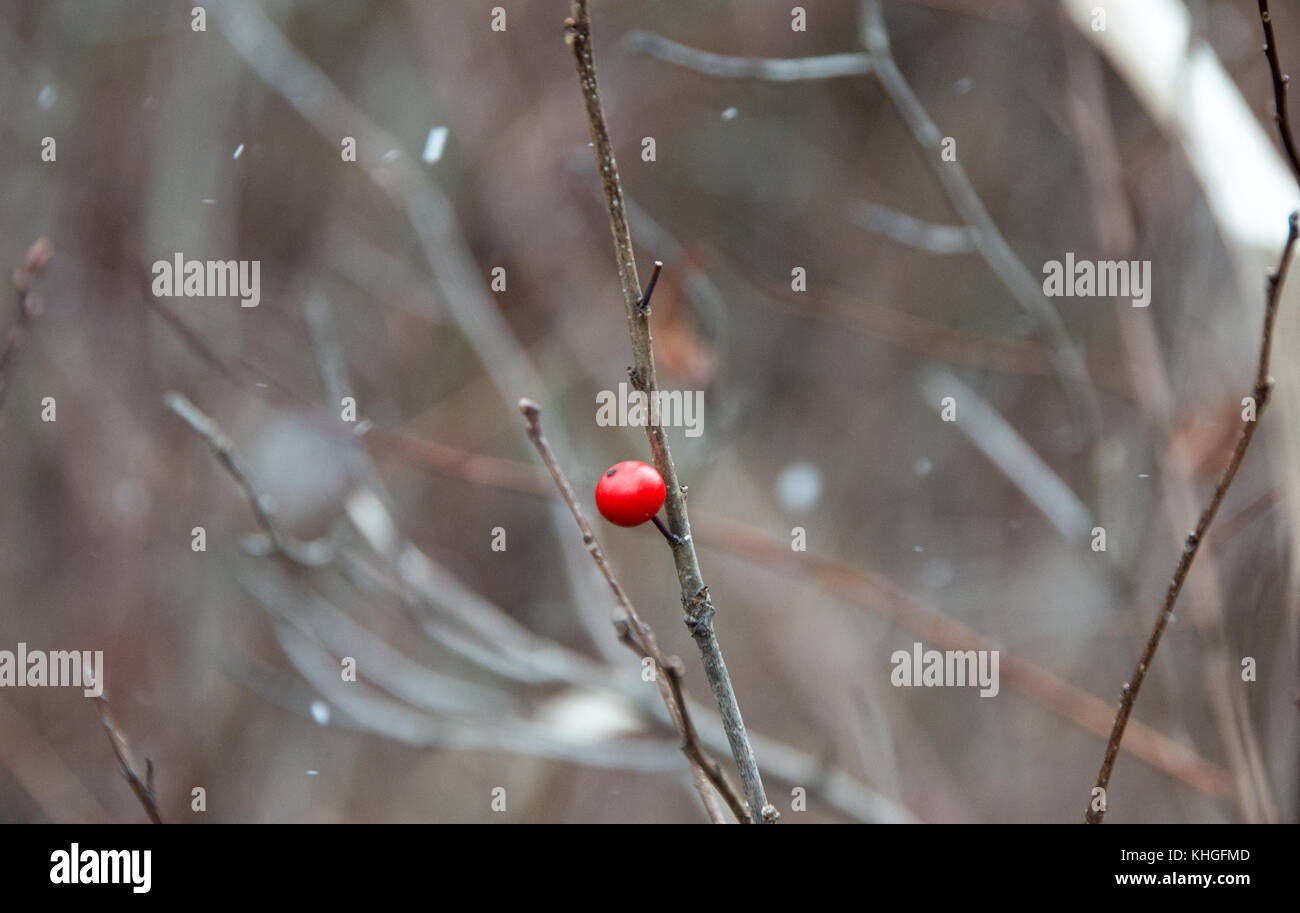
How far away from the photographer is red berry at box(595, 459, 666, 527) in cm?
86

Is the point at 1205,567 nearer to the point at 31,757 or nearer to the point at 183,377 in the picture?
the point at 183,377

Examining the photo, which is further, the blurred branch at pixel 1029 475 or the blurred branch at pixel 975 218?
the blurred branch at pixel 1029 475

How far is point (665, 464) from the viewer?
2.52ft

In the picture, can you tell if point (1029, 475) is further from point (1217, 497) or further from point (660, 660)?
point (660, 660)

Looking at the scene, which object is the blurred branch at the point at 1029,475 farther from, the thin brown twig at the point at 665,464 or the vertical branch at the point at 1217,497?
the thin brown twig at the point at 665,464

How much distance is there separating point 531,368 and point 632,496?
2.50 meters

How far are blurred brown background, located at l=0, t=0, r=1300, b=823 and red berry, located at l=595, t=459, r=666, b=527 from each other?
245 centimetres

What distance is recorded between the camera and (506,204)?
4246mm

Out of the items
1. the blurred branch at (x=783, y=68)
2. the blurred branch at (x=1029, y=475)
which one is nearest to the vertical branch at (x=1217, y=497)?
the blurred branch at (x=783, y=68)

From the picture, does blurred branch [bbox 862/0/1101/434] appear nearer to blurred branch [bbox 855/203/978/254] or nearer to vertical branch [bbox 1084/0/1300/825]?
blurred branch [bbox 855/203/978/254]

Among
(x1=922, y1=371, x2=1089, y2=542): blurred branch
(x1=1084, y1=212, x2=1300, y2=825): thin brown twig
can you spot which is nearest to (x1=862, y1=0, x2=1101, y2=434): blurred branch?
(x1=922, y1=371, x2=1089, y2=542): blurred branch

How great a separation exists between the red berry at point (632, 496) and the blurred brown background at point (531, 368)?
8.04 ft

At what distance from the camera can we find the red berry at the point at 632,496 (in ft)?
2.83

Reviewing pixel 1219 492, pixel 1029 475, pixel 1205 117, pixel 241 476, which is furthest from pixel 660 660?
pixel 1029 475
